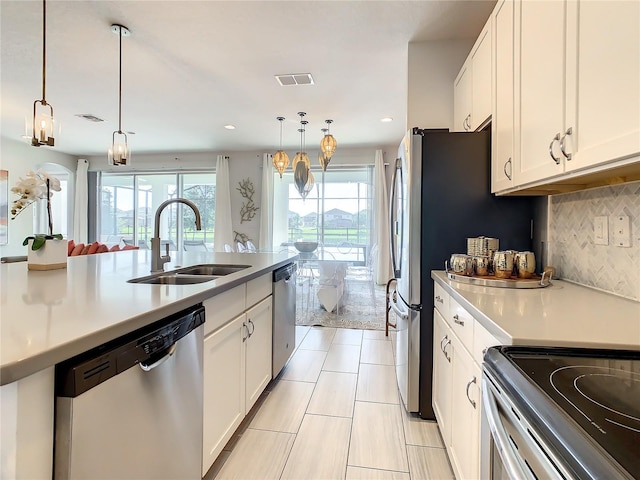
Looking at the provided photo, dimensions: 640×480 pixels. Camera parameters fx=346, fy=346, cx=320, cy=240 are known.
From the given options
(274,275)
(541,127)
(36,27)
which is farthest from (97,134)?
(541,127)

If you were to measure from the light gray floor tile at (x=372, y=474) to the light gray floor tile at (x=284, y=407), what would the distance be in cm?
44

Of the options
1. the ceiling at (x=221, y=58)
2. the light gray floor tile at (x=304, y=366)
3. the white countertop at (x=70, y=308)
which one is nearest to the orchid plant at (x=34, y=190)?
the white countertop at (x=70, y=308)

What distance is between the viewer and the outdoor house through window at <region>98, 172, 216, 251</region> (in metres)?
7.40

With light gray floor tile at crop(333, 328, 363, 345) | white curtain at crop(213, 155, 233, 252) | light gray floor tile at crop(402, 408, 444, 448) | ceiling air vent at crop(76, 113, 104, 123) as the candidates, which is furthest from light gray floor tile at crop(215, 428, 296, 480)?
white curtain at crop(213, 155, 233, 252)

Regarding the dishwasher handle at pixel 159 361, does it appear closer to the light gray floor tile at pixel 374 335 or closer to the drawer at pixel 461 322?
the drawer at pixel 461 322

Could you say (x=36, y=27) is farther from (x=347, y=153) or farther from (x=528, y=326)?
(x=347, y=153)

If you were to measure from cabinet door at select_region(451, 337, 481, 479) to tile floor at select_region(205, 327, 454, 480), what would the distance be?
319 mm

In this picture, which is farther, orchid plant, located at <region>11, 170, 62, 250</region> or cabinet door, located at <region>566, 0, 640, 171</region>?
orchid plant, located at <region>11, 170, 62, 250</region>

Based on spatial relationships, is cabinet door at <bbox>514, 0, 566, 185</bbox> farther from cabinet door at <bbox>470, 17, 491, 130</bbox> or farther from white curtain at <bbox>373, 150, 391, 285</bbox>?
white curtain at <bbox>373, 150, 391, 285</bbox>

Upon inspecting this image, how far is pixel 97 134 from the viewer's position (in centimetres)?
573

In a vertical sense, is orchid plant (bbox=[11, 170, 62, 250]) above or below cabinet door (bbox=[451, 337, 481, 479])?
above

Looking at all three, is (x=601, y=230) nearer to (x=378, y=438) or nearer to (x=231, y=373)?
(x=378, y=438)

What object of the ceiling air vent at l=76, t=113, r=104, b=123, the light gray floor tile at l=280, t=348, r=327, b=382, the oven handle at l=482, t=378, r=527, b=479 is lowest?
the light gray floor tile at l=280, t=348, r=327, b=382

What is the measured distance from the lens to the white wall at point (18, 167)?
6.04 m
